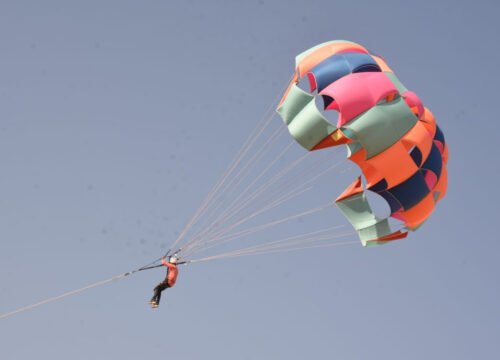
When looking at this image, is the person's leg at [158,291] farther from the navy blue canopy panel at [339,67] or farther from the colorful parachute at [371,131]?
the navy blue canopy panel at [339,67]

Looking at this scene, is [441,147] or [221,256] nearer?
[221,256]

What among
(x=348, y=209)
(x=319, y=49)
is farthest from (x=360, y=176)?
(x=319, y=49)

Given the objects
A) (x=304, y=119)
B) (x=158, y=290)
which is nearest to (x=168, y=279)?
(x=158, y=290)

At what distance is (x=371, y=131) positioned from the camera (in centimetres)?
3114

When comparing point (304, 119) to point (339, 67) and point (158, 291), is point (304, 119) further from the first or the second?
point (158, 291)

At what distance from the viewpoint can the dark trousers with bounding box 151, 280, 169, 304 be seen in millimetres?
31547

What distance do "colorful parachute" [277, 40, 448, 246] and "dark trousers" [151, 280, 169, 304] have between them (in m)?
4.46

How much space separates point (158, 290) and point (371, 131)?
6018mm

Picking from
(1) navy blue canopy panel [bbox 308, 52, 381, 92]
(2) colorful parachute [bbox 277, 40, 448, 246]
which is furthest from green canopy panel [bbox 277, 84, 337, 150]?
(1) navy blue canopy panel [bbox 308, 52, 381, 92]

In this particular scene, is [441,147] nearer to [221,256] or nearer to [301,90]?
[301,90]

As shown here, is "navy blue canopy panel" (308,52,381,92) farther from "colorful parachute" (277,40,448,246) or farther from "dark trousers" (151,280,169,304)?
"dark trousers" (151,280,169,304)

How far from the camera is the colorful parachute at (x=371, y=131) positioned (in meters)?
31.1

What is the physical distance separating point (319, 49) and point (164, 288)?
663 cm

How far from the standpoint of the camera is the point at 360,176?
106ft
